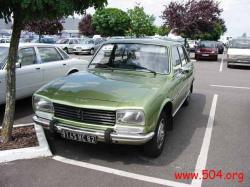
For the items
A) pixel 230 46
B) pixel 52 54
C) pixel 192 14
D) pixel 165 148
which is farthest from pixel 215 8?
pixel 165 148

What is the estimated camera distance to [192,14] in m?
27.7

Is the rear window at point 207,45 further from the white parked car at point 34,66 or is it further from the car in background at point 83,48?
the white parked car at point 34,66

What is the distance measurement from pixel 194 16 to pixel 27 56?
2237 cm

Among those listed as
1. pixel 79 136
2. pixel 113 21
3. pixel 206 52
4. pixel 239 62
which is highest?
pixel 113 21

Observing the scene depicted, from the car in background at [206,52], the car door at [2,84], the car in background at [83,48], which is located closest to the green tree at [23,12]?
the car door at [2,84]

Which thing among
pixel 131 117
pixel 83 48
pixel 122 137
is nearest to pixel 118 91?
pixel 131 117

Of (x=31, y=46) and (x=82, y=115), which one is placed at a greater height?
(x=31, y=46)

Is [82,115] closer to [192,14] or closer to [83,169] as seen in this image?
[83,169]

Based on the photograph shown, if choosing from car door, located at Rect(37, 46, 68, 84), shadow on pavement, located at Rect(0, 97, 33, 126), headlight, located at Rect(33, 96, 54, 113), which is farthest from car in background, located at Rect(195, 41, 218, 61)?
headlight, located at Rect(33, 96, 54, 113)

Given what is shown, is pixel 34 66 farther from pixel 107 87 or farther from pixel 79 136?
pixel 79 136

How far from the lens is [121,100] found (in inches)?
172

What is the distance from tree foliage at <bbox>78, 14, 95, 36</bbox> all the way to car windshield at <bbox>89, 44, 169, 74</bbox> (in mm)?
51717

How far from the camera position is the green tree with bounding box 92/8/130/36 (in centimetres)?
4725

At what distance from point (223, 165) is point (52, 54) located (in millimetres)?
5464
